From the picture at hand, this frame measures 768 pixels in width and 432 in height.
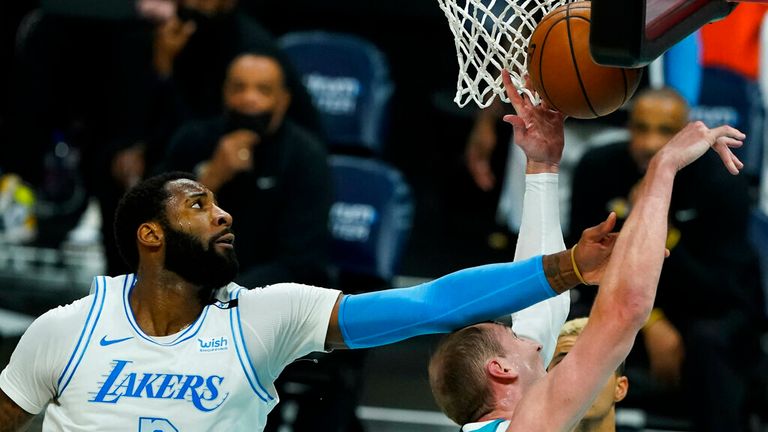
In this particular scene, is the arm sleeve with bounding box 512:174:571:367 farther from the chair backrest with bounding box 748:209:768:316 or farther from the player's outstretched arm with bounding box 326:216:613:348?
the chair backrest with bounding box 748:209:768:316

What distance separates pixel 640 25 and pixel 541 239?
951 millimetres

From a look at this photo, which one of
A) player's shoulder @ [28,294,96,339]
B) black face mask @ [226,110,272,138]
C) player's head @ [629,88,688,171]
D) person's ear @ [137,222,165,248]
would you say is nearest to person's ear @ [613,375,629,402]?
person's ear @ [137,222,165,248]

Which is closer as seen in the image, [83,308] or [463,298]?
[463,298]

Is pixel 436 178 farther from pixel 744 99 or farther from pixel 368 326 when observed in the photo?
pixel 368 326

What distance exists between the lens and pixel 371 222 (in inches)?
266

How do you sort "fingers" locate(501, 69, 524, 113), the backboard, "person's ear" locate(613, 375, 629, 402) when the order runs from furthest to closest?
"person's ear" locate(613, 375, 629, 402) → "fingers" locate(501, 69, 524, 113) → the backboard

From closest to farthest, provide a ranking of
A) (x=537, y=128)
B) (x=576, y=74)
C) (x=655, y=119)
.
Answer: (x=576, y=74) < (x=537, y=128) < (x=655, y=119)

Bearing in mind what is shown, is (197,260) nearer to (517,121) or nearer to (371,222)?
(517,121)

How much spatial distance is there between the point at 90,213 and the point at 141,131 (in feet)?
4.87

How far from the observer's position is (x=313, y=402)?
6305 millimetres

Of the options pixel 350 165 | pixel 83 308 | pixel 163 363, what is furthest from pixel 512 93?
pixel 350 165

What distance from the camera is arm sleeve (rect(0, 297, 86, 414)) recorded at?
376 centimetres

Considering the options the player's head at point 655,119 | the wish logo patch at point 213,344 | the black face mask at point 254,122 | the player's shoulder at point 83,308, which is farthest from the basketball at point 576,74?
the black face mask at point 254,122

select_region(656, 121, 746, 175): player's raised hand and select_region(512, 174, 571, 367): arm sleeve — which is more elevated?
select_region(656, 121, 746, 175): player's raised hand
